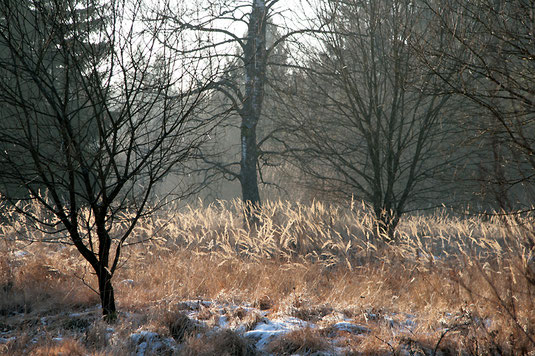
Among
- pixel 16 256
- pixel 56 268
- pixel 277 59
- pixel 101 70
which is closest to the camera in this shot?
pixel 101 70

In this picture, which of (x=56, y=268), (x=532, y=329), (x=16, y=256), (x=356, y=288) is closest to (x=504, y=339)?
(x=532, y=329)

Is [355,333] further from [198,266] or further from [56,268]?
[56,268]

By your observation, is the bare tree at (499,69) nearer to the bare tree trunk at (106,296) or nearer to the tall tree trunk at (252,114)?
the bare tree trunk at (106,296)

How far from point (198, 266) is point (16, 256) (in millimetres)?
2533

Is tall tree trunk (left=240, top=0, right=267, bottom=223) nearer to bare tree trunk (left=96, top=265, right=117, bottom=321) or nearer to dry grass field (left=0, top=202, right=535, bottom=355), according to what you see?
dry grass field (left=0, top=202, right=535, bottom=355)

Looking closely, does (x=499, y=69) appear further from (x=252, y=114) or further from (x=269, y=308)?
(x=252, y=114)

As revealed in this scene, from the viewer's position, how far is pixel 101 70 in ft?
12.7

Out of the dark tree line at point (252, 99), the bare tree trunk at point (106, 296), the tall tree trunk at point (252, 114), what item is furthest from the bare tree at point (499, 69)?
the tall tree trunk at point (252, 114)

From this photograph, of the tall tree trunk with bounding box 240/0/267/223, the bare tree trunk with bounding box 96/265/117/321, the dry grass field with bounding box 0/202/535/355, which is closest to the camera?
the dry grass field with bounding box 0/202/535/355

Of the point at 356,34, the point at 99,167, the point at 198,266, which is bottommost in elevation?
the point at 198,266

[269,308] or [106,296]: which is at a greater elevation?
[106,296]

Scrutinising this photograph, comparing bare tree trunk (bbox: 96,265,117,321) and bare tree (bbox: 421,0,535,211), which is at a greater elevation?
bare tree (bbox: 421,0,535,211)

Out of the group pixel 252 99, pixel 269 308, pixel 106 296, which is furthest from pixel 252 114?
pixel 106 296

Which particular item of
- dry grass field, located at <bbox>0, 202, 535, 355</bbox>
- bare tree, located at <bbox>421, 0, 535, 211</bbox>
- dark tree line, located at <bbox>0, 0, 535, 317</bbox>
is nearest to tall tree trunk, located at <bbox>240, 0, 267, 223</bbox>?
dark tree line, located at <bbox>0, 0, 535, 317</bbox>
